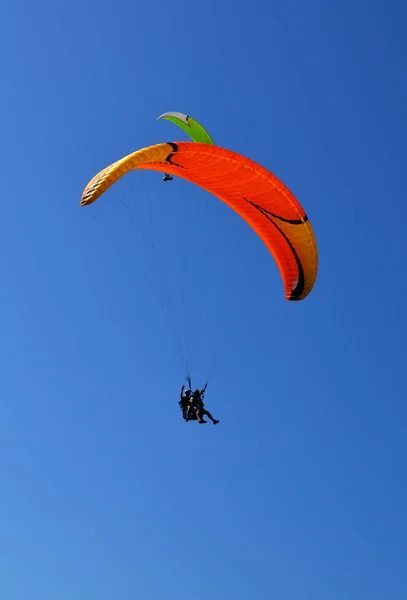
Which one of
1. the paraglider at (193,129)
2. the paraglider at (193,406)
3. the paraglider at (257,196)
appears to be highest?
the paraglider at (193,129)

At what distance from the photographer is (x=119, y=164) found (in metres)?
28.2

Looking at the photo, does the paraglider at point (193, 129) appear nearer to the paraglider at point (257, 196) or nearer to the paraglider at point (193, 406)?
the paraglider at point (257, 196)

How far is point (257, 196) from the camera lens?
3394cm

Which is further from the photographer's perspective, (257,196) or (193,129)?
(257,196)

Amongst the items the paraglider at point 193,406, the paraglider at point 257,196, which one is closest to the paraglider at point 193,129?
the paraglider at point 257,196

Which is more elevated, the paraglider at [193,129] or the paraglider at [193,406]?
the paraglider at [193,129]

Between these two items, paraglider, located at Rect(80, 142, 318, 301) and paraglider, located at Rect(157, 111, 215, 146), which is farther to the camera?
paraglider, located at Rect(157, 111, 215, 146)

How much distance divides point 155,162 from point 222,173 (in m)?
2.50

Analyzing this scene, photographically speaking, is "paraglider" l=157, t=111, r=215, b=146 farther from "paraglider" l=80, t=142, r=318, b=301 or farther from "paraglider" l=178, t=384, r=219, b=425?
"paraglider" l=178, t=384, r=219, b=425

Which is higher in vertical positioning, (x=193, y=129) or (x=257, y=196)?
(x=193, y=129)

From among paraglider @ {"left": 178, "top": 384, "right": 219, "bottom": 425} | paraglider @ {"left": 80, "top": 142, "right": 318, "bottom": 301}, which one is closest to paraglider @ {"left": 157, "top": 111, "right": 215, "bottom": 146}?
paraglider @ {"left": 80, "top": 142, "right": 318, "bottom": 301}

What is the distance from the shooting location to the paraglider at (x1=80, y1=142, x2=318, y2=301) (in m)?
31.5

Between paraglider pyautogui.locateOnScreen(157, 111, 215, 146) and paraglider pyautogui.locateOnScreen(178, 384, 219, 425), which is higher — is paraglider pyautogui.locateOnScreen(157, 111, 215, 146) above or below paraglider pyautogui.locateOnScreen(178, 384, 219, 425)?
above

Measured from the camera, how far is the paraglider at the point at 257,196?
31469 millimetres
